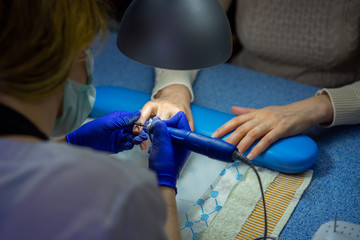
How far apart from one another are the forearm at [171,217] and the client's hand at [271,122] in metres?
0.27

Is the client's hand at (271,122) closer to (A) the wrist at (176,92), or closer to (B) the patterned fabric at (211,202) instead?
(B) the patterned fabric at (211,202)

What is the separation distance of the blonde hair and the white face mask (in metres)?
0.09

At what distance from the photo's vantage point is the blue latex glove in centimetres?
99

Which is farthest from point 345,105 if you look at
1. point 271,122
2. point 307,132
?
point 271,122

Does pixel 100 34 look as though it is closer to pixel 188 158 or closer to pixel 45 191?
pixel 45 191

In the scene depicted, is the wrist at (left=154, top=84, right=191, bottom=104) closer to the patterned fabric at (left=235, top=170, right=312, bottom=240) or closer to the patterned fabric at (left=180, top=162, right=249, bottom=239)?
the patterned fabric at (left=180, top=162, right=249, bottom=239)

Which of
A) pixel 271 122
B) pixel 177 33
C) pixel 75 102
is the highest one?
pixel 177 33

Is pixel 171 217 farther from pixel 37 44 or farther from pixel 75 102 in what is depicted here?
pixel 37 44

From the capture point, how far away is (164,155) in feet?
2.81

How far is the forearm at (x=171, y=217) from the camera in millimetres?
743

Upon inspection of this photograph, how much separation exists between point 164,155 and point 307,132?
0.57 meters

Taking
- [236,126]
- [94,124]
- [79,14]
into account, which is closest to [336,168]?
[236,126]

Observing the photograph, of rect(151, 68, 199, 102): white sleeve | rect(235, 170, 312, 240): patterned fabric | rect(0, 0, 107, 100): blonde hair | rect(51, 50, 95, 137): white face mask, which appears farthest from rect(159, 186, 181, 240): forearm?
rect(151, 68, 199, 102): white sleeve

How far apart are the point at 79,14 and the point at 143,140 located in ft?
1.54
